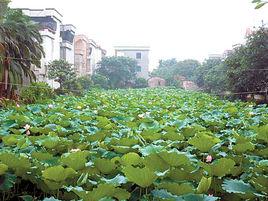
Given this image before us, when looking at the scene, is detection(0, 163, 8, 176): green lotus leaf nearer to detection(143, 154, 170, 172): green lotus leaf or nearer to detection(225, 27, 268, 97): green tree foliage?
detection(143, 154, 170, 172): green lotus leaf

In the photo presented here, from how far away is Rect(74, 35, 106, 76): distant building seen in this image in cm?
3381

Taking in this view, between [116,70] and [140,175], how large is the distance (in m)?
34.6

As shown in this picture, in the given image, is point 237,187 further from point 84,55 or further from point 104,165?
point 84,55

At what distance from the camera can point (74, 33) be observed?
31.4 metres

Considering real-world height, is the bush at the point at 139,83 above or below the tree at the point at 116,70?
below

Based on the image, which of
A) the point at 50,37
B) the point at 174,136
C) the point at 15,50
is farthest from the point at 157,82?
the point at 174,136

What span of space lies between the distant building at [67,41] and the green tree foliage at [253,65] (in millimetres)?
17694

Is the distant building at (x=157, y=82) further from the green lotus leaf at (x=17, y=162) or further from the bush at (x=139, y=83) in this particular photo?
the green lotus leaf at (x=17, y=162)

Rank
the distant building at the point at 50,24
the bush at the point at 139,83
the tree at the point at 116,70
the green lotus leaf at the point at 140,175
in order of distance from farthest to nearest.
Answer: the bush at the point at 139,83 → the tree at the point at 116,70 → the distant building at the point at 50,24 → the green lotus leaf at the point at 140,175

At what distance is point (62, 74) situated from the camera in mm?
18594

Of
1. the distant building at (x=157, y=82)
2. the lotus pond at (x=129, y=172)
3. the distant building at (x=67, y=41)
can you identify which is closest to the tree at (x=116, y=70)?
the distant building at (x=67, y=41)

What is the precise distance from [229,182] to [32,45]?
11.9 metres

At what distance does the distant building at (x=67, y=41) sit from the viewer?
92.8ft

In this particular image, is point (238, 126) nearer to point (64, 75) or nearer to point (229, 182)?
point (229, 182)
